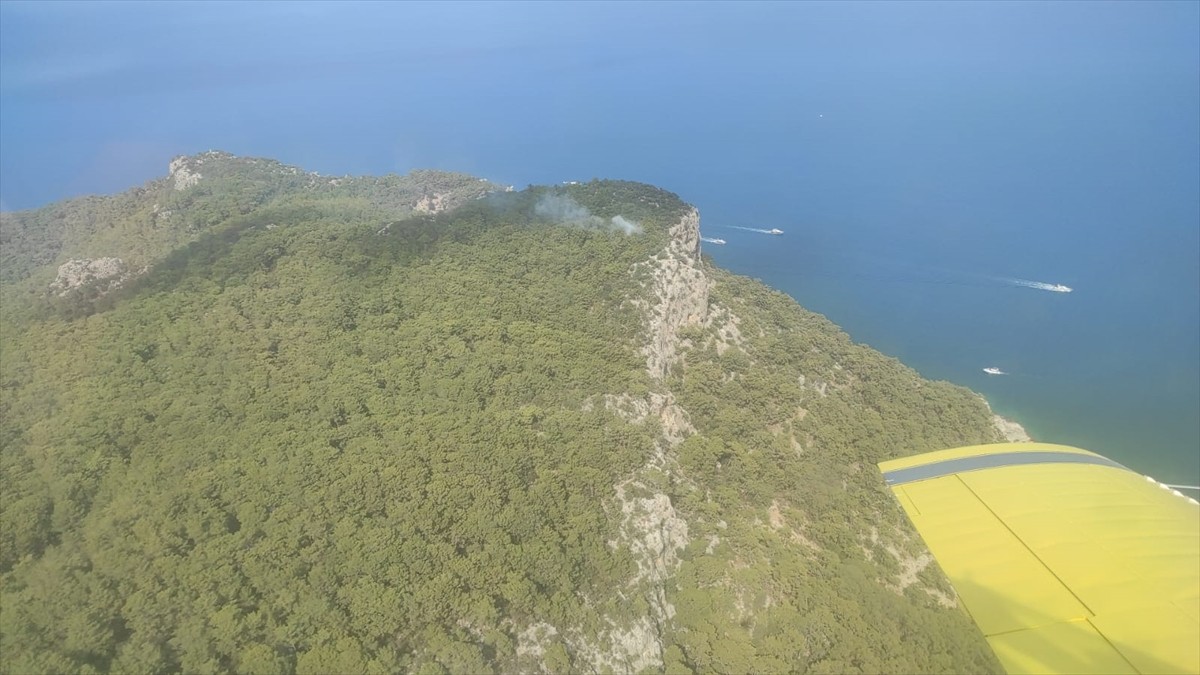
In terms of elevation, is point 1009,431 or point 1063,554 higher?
point 1063,554

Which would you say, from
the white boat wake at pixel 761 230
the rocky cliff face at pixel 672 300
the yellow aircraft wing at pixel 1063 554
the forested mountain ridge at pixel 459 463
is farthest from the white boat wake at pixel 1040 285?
the rocky cliff face at pixel 672 300

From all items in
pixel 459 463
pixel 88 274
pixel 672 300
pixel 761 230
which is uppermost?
pixel 672 300

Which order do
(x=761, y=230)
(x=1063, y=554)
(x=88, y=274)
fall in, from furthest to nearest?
(x=761, y=230), (x=88, y=274), (x=1063, y=554)

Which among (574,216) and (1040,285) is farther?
(1040,285)

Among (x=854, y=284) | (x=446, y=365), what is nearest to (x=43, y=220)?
(x=446, y=365)

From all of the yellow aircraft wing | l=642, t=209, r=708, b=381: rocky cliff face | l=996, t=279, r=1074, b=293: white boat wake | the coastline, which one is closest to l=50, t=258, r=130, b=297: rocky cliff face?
l=642, t=209, r=708, b=381: rocky cliff face

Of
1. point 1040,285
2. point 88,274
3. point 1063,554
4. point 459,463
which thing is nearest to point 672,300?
point 459,463

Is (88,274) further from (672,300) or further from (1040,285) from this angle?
(1040,285)
